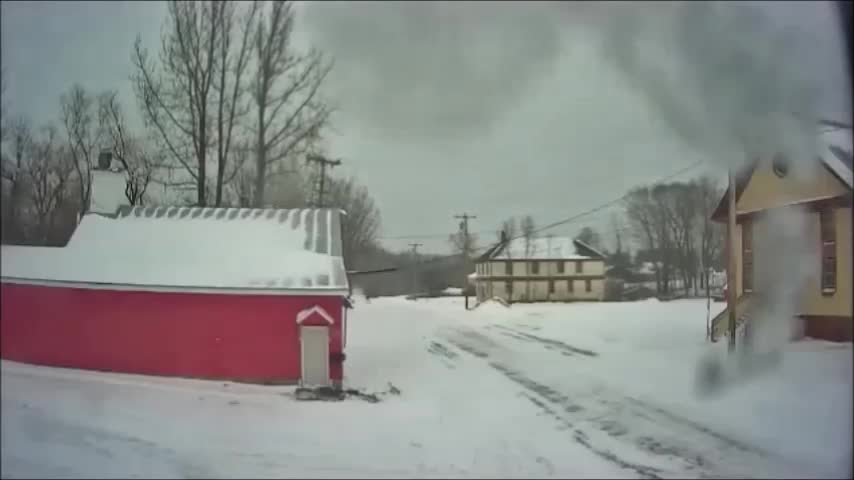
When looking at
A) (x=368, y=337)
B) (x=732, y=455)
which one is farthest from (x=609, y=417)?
(x=368, y=337)

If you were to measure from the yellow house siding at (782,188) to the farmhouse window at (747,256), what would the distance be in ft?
0.50

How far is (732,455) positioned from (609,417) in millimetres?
1197

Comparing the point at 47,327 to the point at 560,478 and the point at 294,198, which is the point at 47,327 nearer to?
the point at 294,198

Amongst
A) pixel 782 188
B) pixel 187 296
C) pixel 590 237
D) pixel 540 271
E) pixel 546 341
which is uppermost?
pixel 782 188

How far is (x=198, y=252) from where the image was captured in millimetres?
6074

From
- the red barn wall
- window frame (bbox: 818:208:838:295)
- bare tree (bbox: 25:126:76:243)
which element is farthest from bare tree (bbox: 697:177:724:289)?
bare tree (bbox: 25:126:76:243)

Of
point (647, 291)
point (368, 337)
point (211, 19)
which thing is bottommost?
point (368, 337)

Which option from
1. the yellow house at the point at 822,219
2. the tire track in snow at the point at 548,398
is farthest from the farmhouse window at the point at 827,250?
the tire track in snow at the point at 548,398

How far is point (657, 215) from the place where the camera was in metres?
5.73

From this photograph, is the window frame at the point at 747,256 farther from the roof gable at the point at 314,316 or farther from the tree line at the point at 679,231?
the roof gable at the point at 314,316

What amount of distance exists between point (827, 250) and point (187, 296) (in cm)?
534

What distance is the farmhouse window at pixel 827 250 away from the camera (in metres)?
5.12

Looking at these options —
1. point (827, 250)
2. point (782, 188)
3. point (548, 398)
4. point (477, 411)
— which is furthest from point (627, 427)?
point (782, 188)

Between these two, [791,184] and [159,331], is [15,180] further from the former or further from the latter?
[791,184]
